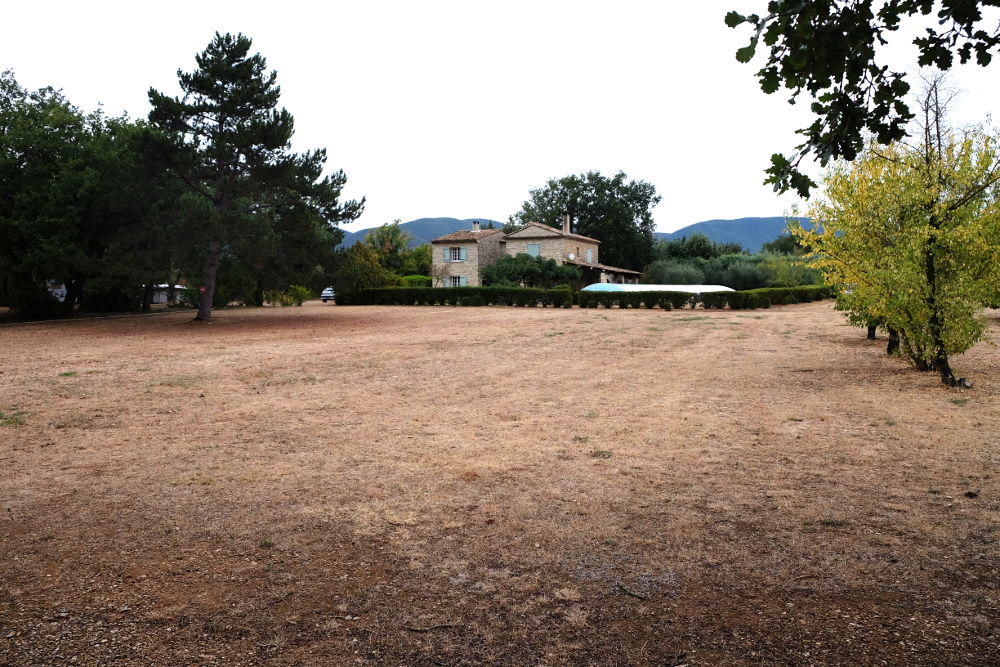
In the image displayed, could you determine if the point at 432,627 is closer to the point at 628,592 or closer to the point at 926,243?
the point at 628,592

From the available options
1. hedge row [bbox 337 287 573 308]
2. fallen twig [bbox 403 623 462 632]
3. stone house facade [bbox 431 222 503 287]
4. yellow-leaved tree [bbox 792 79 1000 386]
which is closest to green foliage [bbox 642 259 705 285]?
stone house facade [bbox 431 222 503 287]

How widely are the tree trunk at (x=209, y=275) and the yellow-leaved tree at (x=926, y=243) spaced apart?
68.9 ft

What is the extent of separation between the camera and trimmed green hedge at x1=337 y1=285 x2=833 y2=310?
32.0m

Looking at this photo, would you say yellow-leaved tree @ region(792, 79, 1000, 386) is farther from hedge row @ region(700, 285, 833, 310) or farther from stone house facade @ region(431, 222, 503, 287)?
stone house facade @ region(431, 222, 503, 287)

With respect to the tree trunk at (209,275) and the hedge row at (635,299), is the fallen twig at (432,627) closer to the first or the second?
the tree trunk at (209,275)

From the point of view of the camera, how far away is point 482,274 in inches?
1932

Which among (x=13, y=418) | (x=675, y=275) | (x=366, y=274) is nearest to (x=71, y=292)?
(x=366, y=274)

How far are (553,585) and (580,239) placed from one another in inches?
2066

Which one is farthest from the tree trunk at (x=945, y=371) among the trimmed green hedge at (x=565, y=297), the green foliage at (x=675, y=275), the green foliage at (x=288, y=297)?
the green foliage at (x=675, y=275)

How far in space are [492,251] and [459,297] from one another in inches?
670

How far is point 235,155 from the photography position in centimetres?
2375

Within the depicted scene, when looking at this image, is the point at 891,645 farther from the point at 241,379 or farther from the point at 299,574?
the point at 241,379

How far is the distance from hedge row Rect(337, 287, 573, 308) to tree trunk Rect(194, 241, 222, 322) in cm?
1356

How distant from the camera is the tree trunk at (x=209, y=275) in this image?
24781 millimetres
